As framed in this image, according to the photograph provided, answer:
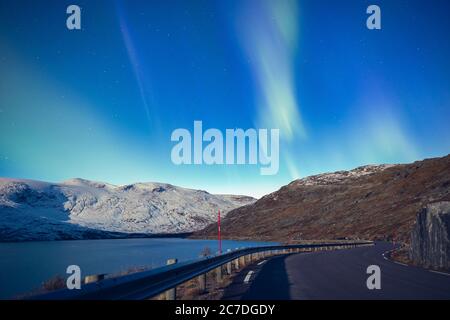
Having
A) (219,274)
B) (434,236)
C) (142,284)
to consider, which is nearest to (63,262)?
(219,274)

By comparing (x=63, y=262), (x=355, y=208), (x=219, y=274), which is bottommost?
(x=63, y=262)

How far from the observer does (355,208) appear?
456 ft

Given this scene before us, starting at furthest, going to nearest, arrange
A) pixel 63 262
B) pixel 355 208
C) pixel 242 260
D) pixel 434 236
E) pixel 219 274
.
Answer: pixel 355 208, pixel 63 262, pixel 242 260, pixel 434 236, pixel 219 274

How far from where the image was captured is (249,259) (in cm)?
2638

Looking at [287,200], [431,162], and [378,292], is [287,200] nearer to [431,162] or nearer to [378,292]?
[431,162]

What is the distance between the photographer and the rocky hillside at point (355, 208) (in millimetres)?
106062

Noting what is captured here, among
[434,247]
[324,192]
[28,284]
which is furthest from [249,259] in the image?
[324,192]

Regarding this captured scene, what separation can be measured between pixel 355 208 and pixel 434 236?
416ft

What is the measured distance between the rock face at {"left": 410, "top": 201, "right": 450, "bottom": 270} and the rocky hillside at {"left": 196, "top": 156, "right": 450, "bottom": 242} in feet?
199

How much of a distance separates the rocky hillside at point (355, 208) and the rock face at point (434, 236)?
60570 mm

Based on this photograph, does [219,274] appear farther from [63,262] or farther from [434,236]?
[63,262]

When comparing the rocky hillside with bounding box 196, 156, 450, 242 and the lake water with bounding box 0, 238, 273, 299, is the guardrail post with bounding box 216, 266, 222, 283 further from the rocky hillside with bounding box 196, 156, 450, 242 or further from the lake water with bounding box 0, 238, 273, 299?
the rocky hillside with bounding box 196, 156, 450, 242

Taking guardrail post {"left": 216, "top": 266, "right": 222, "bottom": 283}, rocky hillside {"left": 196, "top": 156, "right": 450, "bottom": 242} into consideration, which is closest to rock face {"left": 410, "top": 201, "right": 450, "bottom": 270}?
guardrail post {"left": 216, "top": 266, "right": 222, "bottom": 283}
